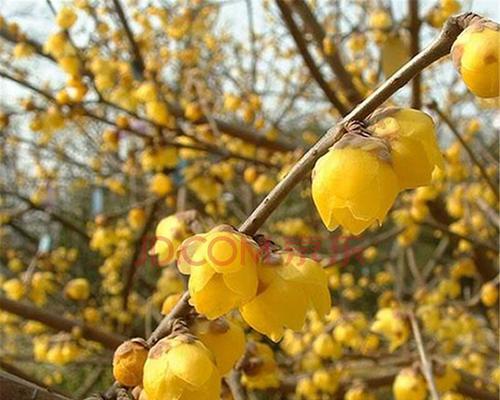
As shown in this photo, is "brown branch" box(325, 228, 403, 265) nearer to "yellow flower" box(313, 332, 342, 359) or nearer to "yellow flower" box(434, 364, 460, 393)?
"yellow flower" box(313, 332, 342, 359)

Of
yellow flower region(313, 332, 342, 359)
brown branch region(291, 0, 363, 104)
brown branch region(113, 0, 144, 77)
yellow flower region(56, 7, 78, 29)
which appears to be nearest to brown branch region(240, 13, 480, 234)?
yellow flower region(313, 332, 342, 359)

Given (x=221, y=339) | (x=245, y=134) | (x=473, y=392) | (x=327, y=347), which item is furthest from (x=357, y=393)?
(x=221, y=339)

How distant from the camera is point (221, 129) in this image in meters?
2.99

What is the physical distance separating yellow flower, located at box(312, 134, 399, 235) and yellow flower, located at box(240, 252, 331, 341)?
0.09m

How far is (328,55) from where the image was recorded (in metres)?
2.69

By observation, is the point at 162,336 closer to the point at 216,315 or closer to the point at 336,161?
the point at 216,315

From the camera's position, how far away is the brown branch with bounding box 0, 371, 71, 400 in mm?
688

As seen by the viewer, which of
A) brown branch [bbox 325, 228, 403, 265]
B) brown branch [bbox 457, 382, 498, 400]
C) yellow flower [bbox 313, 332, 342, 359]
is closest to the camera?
brown branch [bbox 457, 382, 498, 400]

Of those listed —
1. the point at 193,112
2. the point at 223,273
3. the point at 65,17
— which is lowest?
the point at 223,273

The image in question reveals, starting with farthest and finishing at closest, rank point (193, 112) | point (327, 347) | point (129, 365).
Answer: point (193, 112)
point (327, 347)
point (129, 365)

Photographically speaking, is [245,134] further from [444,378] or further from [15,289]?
[444,378]

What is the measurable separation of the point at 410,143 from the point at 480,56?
110 mm

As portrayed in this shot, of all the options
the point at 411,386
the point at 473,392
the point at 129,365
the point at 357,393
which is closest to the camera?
the point at 129,365

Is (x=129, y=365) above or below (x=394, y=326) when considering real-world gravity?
below
